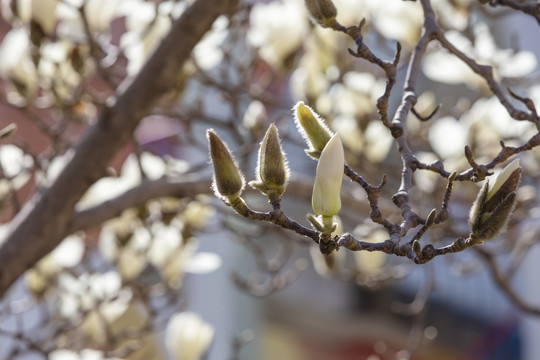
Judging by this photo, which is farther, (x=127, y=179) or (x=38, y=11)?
(x=127, y=179)

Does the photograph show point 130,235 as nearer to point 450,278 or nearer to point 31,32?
point 31,32

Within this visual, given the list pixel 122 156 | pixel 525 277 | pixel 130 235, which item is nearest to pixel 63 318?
pixel 130 235

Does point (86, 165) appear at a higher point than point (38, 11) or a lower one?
lower

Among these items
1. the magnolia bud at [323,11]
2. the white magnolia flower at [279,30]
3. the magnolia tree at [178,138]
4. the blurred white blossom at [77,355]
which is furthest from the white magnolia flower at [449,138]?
the magnolia bud at [323,11]

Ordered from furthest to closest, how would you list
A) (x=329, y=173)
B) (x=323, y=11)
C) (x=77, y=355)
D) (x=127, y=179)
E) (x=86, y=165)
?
(x=127, y=179), (x=77, y=355), (x=86, y=165), (x=323, y=11), (x=329, y=173)

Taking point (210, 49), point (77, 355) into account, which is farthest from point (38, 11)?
point (77, 355)

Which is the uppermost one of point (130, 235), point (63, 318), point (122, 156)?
point (130, 235)

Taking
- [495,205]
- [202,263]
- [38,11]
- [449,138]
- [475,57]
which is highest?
[495,205]

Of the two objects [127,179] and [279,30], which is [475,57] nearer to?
[279,30]
